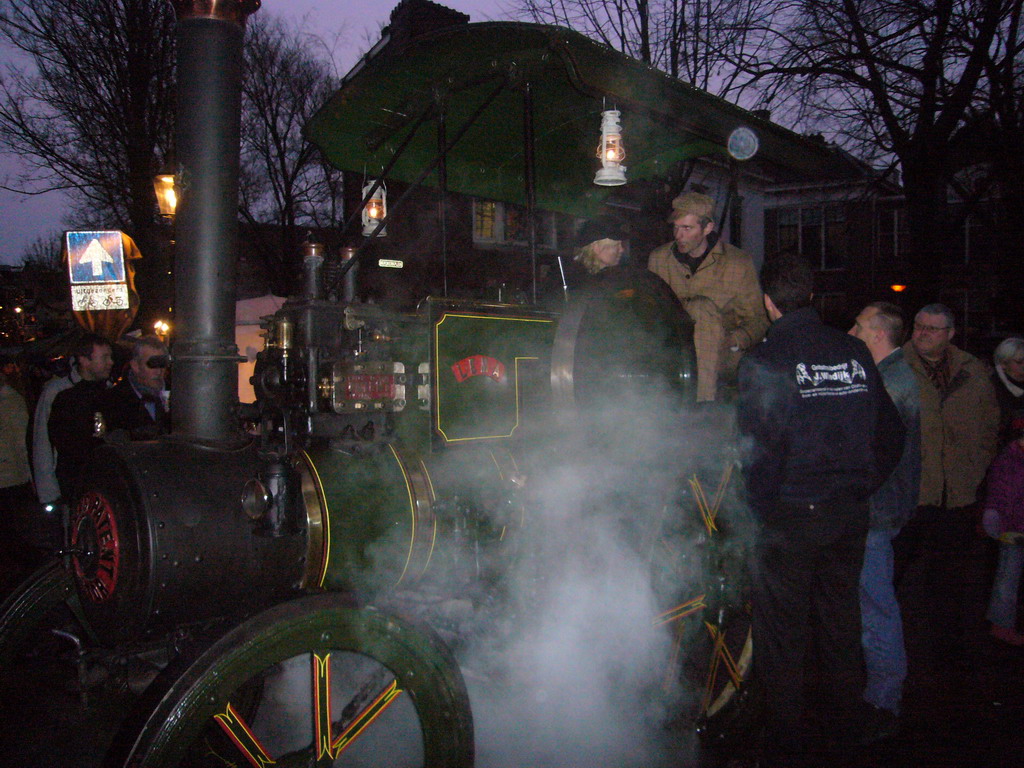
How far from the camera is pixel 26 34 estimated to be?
14.4 meters

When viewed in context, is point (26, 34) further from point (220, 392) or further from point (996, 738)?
point (996, 738)

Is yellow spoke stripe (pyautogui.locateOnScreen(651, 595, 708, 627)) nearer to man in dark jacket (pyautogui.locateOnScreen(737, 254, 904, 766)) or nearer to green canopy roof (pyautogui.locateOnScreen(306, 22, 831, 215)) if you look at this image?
man in dark jacket (pyautogui.locateOnScreen(737, 254, 904, 766))

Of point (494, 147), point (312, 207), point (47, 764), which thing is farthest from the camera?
point (312, 207)

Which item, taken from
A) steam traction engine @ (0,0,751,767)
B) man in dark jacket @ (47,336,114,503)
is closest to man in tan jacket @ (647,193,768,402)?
steam traction engine @ (0,0,751,767)

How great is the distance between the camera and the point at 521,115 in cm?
335

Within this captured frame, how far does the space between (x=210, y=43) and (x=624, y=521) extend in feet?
7.30

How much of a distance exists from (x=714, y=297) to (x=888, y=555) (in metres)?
1.53

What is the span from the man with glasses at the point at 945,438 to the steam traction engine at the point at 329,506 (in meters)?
1.94

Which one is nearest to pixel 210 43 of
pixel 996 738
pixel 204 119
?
pixel 204 119

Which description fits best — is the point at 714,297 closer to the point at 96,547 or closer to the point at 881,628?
the point at 881,628

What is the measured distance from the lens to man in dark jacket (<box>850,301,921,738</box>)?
3.36m

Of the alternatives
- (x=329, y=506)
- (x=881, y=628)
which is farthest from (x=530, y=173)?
(x=881, y=628)

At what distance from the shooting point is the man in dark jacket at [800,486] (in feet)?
8.32

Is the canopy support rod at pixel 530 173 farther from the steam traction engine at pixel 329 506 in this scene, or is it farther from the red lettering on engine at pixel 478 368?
the red lettering on engine at pixel 478 368
